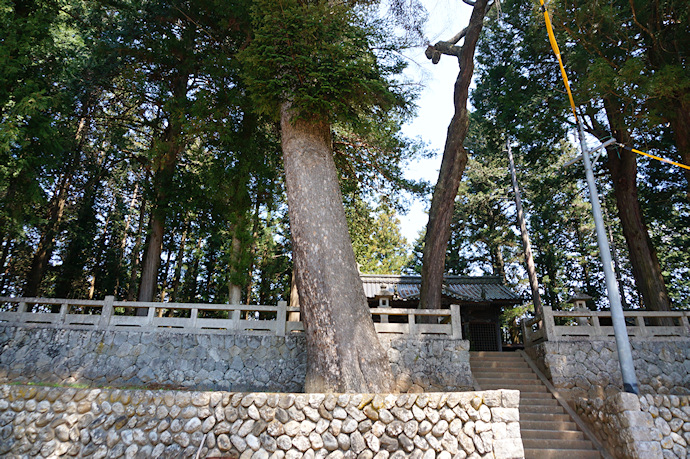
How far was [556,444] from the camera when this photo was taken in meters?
6.10

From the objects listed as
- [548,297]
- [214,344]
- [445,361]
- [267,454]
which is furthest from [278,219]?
[267,454]

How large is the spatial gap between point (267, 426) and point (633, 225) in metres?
9.85

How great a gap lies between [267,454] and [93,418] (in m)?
1.85

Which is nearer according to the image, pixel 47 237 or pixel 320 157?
pixel 320 157

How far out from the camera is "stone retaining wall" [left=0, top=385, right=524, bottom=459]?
13.2 feet

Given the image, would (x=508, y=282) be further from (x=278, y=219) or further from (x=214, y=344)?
(x=214, y=344)

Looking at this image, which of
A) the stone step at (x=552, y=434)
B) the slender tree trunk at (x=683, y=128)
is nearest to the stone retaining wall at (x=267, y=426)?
the stone step at (x=552, y=434)

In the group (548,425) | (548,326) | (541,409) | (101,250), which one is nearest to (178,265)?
(101,250)

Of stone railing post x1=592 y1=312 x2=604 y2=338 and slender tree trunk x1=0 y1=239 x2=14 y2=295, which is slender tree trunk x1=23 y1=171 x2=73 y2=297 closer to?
slender tree trunk x1=0 y1=239 x2=14 y2=295

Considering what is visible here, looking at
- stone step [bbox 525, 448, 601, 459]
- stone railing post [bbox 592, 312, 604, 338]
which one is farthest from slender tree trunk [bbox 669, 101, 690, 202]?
stone step [bbox 525, 448, 601, 459]

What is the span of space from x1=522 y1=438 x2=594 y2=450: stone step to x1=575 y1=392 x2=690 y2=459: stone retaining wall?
1.27 ft

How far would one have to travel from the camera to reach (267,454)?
13.1 ft

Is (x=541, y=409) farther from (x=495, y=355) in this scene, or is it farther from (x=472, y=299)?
(x=472, y=299)

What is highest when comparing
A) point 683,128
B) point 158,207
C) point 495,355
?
point 683,128
